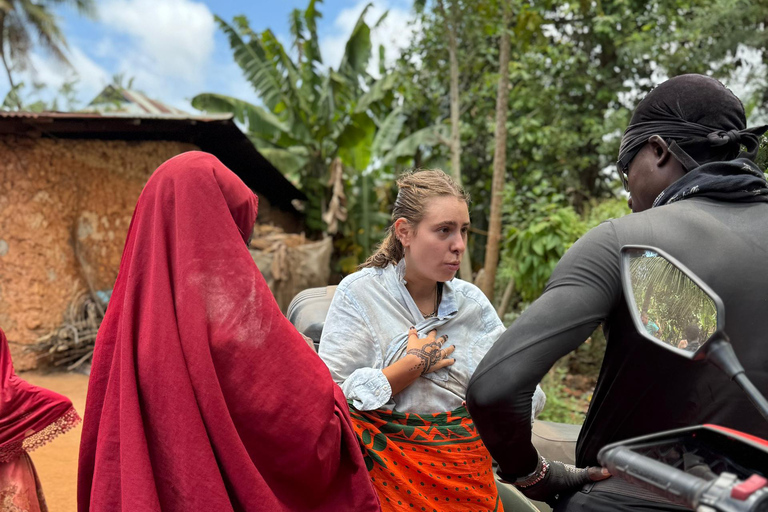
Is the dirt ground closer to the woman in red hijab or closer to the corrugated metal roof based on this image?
the woman in red hijab

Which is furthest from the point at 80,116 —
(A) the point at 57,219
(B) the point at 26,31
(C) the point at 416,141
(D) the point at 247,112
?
(B) the point at 26,31

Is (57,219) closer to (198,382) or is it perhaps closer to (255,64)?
(255,64)

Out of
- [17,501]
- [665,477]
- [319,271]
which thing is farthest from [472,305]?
[319,271]

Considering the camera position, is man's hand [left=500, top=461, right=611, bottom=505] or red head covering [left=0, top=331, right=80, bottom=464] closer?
man's hand [left=500, top=461, right=611, bottom=505]

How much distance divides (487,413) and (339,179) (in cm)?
1049

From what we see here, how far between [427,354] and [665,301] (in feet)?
3.31

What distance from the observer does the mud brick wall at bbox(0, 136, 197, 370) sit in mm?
7629

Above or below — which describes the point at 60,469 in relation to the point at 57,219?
below

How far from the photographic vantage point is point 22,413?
2.67m

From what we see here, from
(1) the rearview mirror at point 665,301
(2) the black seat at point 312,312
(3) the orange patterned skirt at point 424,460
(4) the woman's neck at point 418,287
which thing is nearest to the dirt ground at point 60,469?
(2) the black seat at point 312,312

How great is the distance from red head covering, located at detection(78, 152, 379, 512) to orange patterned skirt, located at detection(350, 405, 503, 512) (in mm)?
293

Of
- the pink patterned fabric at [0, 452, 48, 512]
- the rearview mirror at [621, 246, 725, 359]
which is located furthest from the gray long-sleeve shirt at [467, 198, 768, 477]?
the pink patterned fabric at [0, 452, 48, 512]

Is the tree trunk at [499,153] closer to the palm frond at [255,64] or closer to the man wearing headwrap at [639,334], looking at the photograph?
the palm frond at [255,64]

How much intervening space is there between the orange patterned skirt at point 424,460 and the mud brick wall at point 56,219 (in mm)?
7348
